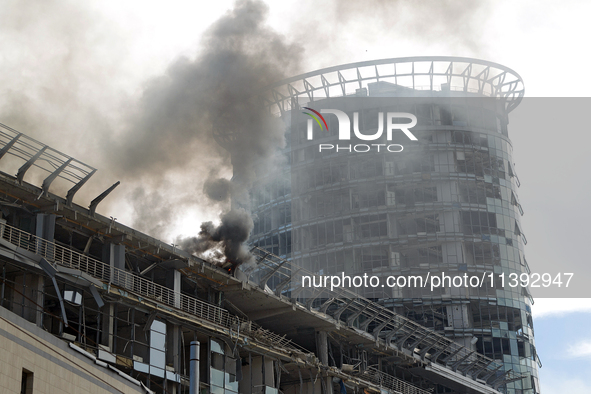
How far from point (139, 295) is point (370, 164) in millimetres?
66223

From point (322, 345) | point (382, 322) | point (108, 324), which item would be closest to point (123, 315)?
point (108, 324)

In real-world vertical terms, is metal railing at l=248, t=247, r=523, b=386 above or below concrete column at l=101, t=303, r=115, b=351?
above

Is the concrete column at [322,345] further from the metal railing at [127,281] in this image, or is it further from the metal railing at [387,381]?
the metal railing at [127,281]

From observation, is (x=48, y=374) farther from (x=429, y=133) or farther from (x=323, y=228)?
Result: (x=429, y=133)

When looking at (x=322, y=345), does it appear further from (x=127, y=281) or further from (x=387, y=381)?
(x=127, y=281)

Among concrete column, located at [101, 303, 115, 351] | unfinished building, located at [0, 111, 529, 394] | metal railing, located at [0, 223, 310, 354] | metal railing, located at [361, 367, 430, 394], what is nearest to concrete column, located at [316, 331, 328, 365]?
unfinished building, located at [0, 111, 529, 394]

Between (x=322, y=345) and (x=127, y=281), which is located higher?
(x=322, y=345)

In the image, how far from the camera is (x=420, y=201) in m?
104

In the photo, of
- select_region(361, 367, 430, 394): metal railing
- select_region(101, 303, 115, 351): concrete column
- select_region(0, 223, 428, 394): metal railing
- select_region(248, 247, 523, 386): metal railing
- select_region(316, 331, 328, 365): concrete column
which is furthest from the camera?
select_region(361, 367, 430, 394): metal railing

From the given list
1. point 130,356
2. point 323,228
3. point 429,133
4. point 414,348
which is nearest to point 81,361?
point 130,356

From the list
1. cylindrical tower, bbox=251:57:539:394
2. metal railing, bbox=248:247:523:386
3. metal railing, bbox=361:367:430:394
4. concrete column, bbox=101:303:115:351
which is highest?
cylindrical tower, bbox=251:57:539:394

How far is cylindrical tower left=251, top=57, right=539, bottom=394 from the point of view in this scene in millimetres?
99562

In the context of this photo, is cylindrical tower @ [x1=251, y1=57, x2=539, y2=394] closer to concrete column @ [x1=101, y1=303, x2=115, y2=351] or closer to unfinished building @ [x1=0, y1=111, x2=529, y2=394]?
unfinished building @ [x1=0, y1=111, x2=529, y2=394]

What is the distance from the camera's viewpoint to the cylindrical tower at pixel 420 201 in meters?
99.6
